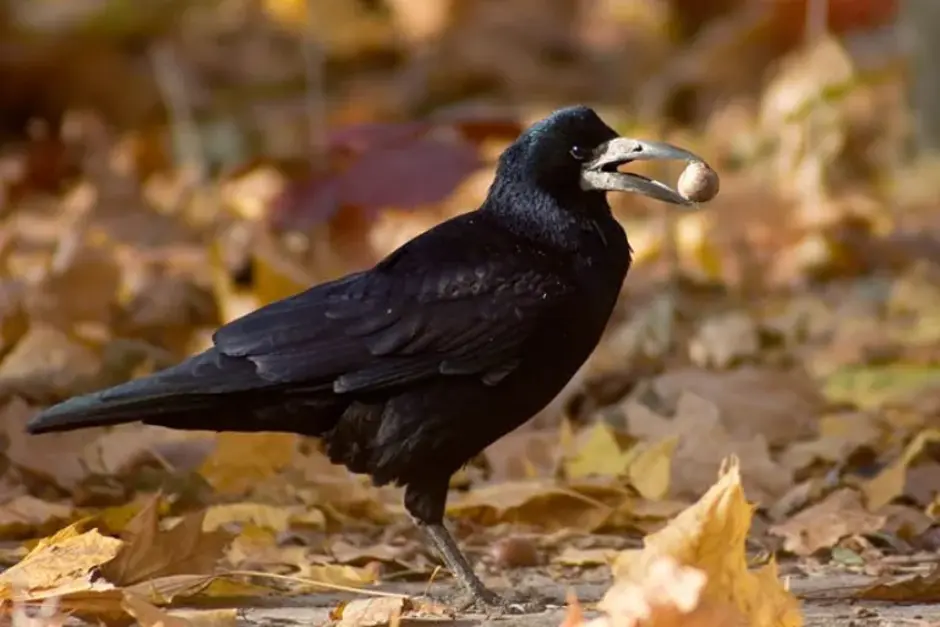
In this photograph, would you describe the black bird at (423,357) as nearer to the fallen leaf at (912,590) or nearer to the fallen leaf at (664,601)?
the fallen leaf at (912,590)

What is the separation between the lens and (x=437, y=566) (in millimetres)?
3947

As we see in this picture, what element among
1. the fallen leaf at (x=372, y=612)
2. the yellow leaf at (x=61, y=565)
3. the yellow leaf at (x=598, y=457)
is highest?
the yellow leaf at (x=598, y=457)

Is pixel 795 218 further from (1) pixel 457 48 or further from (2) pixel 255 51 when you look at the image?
(2) pixel 255 51

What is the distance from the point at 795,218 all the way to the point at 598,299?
3.94m

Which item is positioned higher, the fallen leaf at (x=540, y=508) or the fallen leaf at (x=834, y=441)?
the fallen leaf at (x=834, y=441)

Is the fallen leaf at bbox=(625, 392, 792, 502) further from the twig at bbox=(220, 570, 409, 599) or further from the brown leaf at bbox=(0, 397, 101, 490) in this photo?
the brown leaf at bbox=(0, 397, 101, 490)

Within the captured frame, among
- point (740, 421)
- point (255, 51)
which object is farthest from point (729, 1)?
point (740, 421)

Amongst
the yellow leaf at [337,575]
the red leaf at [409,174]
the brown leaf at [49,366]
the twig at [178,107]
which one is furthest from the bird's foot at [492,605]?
the twig at [178,107]

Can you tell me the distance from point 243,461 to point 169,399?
823 millimetres

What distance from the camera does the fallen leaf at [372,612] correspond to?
3137 millimetres

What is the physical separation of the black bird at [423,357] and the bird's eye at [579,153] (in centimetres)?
9

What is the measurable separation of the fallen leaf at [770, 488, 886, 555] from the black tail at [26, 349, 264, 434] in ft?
3.99

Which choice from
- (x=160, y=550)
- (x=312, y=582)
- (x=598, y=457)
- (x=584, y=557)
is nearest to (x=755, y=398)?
(x=598, y=457)

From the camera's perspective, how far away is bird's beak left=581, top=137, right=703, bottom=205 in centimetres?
380
